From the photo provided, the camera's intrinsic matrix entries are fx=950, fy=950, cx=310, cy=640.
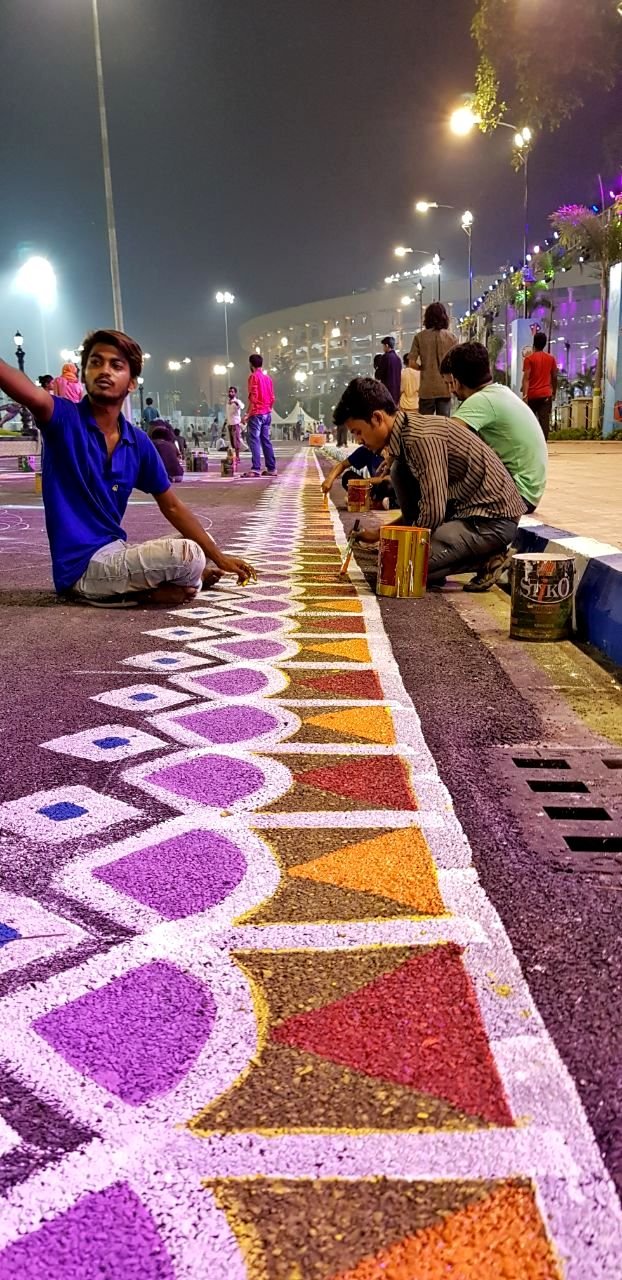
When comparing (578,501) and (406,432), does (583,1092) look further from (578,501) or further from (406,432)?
(578,501)

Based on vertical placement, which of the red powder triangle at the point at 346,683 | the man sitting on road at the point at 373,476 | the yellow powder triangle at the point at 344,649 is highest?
the man sitting on road at the point at 373,476

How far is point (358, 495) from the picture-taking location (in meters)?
10.3

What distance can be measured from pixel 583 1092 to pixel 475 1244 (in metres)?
0.32

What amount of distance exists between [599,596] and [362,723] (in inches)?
68.7

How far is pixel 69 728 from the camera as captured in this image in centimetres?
Answer: 303

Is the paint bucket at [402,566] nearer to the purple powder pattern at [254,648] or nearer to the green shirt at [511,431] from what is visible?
the green shirt at [511,431]

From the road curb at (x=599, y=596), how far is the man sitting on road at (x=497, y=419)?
4.01 feet

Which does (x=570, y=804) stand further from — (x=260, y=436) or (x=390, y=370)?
(x=260, y=436)

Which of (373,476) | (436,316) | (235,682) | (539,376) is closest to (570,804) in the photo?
(235,682)

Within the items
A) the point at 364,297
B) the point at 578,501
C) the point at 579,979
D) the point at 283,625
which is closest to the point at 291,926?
the point at 579,979

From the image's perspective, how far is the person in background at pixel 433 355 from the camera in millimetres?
10195

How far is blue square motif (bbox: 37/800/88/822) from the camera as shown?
232 cm

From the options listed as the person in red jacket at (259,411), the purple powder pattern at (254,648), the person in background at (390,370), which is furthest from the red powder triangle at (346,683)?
the person in red jacket at (259,411)

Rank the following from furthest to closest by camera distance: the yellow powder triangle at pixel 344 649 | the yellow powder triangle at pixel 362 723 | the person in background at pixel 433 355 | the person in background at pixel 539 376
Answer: the person in background at pixel 539 376 < the person in background at pixel 433 355 < the yellow powder triangle at pixel 344 649 < the yellow powder triangle at pixel 362 723
